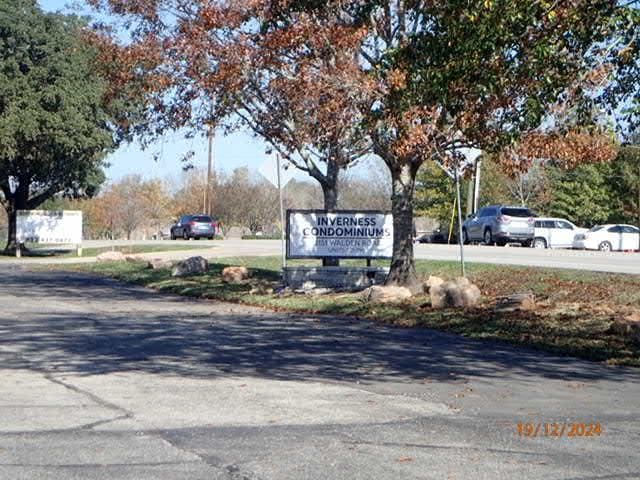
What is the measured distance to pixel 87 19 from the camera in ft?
138

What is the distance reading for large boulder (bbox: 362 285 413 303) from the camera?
19938 mm

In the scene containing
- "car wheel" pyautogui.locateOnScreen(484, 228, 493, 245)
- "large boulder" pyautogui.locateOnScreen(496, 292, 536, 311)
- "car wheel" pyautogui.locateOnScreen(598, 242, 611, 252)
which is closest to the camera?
"large boulder" pyautogui.locateOnScreen(496, 292, 536, 311)

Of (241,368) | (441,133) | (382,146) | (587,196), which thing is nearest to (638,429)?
(241,368)

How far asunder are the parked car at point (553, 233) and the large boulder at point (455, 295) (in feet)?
75.3

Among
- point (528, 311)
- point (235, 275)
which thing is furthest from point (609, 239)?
point (528, 311)

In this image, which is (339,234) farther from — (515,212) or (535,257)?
A: (515,212)

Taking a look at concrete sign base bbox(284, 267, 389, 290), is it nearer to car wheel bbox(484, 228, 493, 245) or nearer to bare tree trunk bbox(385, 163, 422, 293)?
bare tree trunk bbox(385, 163, 422, 293)

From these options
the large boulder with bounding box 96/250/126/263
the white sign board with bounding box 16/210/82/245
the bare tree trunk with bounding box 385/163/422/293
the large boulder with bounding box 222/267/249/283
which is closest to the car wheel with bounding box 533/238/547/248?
the large boulder with bounding box 96/250/126/263

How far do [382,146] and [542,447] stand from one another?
1235cm

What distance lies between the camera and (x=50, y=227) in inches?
Answer: 1719

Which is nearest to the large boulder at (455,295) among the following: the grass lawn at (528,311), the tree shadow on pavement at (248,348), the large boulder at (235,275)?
the grass lawn at (528,311)
